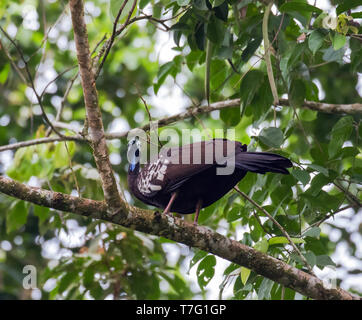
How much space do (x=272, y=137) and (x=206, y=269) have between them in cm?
103

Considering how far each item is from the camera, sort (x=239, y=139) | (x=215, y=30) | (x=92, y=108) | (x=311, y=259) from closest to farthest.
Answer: (x=92, y=108) → (x=311, y=259) → (x=215, y=30) → (x=239, y=139)

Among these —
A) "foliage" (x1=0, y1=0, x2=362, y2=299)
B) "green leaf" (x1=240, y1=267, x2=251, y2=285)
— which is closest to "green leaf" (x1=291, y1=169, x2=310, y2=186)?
"foliage" (x1=0, y1=0, x2=362, y2=299)

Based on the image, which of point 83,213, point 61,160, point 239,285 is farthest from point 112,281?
point 83,213

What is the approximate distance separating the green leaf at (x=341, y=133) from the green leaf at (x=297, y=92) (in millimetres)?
362

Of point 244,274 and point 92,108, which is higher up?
point 92,108

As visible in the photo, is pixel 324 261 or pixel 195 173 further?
pixel 195 173

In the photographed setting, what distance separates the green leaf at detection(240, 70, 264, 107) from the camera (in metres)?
3.64

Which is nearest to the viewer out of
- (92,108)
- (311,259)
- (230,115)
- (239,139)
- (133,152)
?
→ (92,108)

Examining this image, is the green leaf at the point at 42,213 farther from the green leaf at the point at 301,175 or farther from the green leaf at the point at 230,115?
the green leaf at the point at 301,175

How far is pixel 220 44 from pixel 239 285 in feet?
5.24

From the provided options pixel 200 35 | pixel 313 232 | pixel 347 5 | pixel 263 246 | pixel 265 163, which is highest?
pixel 200 35

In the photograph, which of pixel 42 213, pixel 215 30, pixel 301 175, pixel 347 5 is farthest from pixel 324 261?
pixel 42 213

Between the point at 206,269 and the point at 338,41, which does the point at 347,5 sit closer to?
the point at 338,41

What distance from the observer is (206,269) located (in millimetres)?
3666
